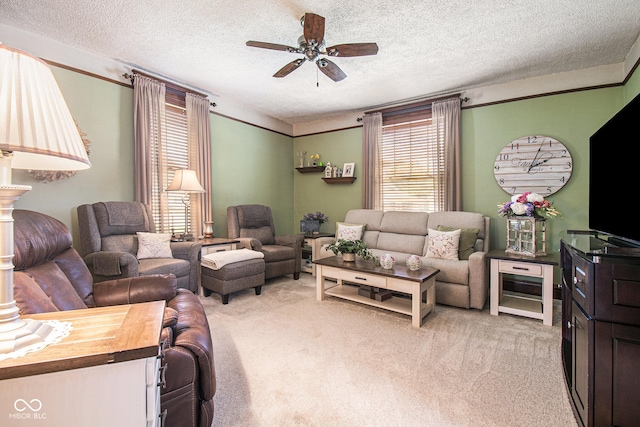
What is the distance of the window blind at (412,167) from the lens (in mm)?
4348

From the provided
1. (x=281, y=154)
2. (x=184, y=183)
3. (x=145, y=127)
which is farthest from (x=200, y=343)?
(x=281, y=154)

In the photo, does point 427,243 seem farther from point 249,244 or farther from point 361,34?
point 361,34

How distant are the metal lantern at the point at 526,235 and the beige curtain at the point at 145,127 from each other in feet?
14.1

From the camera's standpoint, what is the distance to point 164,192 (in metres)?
3.81

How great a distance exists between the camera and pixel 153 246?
3.23 metres

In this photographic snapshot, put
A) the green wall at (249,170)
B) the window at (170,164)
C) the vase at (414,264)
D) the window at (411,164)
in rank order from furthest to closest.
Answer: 1. the green wall at (249,170)
2. the window at (411,164)
3. the window at (170,164)
4. the vase at (414,264)

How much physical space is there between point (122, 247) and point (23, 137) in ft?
9.28

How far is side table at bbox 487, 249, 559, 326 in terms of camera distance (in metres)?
2.83

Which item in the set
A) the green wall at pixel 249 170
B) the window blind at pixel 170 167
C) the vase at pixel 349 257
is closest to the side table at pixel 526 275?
the vase at pixel 349 257

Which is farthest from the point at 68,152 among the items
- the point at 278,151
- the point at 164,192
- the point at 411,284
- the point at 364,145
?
the point at 278,151

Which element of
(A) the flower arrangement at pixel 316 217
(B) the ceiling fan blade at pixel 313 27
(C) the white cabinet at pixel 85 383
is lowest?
(C) the white cabinet at pixel 85 383

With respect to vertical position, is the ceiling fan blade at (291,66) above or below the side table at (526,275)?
Answer: above

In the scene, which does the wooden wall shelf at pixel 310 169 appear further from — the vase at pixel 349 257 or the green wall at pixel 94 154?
the green wall at pixel 94 154

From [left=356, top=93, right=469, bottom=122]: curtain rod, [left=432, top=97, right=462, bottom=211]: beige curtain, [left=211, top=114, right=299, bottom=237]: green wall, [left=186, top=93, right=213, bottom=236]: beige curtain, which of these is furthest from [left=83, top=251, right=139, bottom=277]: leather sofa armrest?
[left=356, top=93, right=469, bottom=122]: curtain rod
